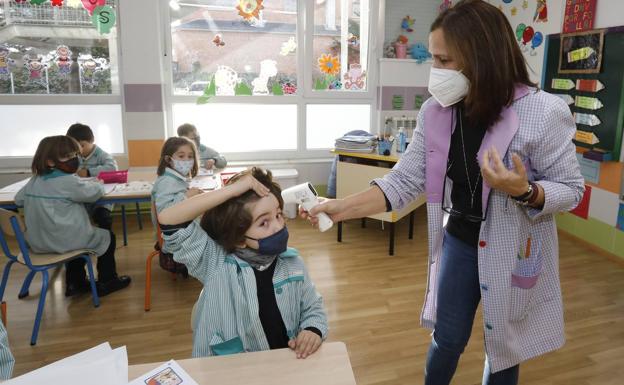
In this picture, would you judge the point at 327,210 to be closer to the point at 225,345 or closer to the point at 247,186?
the point at 247,186

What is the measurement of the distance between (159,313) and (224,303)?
178cm

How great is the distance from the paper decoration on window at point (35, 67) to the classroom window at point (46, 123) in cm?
27

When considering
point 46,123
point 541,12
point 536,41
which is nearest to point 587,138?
point 536,41

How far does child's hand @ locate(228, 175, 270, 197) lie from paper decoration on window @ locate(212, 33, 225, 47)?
3.89 meters

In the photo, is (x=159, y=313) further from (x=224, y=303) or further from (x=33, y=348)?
(x=224, y=303)

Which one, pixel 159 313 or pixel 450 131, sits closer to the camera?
pixel 450 131

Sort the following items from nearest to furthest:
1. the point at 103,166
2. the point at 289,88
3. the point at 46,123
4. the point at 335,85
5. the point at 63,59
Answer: the point at 103,166 < the point at 63,59 < the point at 46,123 < the point at 289,88 < the point at 335,85

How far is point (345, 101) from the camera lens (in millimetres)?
5363

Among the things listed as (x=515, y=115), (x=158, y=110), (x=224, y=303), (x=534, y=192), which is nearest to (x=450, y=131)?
(x=515, y=115)

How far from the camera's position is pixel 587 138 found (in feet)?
12.9

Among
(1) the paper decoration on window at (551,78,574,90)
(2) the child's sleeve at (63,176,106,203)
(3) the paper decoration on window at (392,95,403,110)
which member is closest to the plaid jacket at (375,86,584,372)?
(2) the child's sleeve at (63,176,106,203)

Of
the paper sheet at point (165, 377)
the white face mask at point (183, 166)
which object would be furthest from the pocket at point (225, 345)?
the white face mask at point (183, 166)

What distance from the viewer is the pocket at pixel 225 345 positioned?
1.30 m

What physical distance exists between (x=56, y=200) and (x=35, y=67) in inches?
95.5
